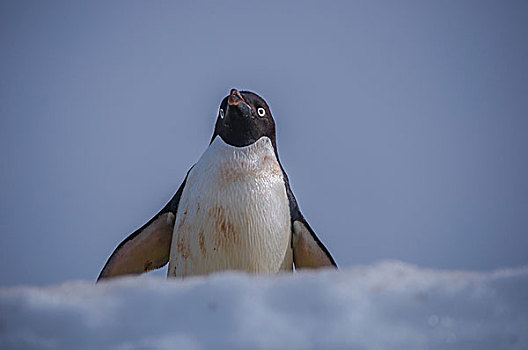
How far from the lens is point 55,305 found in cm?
103

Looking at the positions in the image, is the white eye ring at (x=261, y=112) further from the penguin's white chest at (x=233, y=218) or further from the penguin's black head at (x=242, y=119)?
the penguin's white chest at (x=233, y=218)

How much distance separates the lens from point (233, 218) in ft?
7.29

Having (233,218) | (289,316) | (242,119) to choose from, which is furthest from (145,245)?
(289,316)

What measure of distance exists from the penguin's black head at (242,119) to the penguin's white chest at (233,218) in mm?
45

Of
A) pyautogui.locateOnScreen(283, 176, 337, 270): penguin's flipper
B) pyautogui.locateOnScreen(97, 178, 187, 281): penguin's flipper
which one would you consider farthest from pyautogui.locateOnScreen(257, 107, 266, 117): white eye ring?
pyautogui.locateOnScreen(97, 178, 187, 281): penguin's flipper

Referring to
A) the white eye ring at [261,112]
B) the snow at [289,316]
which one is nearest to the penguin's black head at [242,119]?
the white eye ring at [261,112]

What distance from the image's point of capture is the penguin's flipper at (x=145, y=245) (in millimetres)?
2631

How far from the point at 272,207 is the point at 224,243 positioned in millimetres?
247

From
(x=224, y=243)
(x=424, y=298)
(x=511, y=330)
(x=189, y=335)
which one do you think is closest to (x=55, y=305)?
(x=189, y=335)

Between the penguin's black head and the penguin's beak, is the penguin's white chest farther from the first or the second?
the penguin's beak

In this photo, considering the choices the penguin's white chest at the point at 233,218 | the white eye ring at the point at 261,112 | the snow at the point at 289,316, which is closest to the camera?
the snow at the point at 289,316

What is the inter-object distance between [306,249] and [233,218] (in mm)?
402

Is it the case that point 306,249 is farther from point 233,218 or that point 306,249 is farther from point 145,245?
point 145,245

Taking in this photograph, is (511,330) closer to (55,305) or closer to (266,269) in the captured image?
(55,305)
